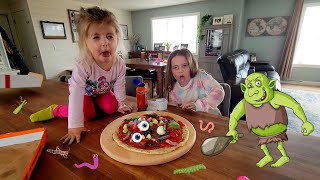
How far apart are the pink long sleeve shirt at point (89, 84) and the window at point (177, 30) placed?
4.05 metres

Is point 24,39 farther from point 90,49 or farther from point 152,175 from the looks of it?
point 152,175

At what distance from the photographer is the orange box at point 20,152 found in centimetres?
44

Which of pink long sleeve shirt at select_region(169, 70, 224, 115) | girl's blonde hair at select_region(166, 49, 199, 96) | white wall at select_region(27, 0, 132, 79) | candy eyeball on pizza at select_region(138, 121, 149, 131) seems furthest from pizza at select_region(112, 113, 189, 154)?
white wall at select_region(27, 0, 132, 79)

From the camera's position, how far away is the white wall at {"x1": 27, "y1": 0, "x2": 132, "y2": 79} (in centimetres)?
325

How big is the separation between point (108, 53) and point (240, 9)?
3994mm

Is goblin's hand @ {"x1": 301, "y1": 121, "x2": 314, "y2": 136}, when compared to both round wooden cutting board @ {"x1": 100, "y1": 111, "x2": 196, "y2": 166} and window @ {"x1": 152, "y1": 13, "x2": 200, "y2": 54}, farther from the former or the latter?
window @ {"x1": 152, "y1": 13, "x2": 200, "y2": 54}

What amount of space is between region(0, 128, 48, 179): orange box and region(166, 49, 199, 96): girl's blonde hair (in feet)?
2.44

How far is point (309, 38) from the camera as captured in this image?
3693mm

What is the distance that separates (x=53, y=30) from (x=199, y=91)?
380 centimetres

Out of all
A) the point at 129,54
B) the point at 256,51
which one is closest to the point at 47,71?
the point at 129,54

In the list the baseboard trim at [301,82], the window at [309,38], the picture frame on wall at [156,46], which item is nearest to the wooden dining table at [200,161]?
the baseboard trim at [301,82]

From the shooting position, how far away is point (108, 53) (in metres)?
0.85

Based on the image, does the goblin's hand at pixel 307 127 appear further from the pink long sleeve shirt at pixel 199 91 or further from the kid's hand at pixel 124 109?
the kid's hand at pixel 124 109

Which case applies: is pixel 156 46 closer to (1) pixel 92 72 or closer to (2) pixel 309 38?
(2) pixel 309 38
